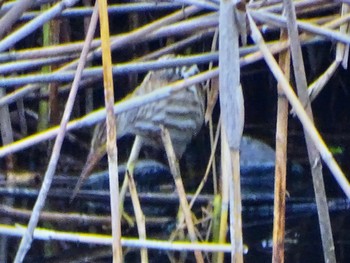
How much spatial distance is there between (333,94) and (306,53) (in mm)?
205

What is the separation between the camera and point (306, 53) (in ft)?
7.27

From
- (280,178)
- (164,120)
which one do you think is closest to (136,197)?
(280,178)

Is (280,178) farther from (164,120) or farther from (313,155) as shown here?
(164,120)

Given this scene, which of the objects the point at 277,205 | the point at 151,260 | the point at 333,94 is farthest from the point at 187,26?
the point at 333,94

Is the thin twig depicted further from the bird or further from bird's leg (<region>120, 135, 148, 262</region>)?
the bird

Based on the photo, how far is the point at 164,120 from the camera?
6.90ft

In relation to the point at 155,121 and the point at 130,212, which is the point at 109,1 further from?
the point at 130,212

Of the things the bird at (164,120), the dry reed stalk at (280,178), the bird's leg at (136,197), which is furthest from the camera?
the bird at (164,120)

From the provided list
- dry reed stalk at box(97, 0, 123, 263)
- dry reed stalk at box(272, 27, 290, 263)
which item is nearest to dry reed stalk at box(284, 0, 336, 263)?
dry reed stalk at box(272, 27, 290, 263)

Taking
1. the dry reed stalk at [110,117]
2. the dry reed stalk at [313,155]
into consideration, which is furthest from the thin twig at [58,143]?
the dry reed stalk at [313,155]

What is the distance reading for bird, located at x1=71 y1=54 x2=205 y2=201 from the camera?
6.30 ft

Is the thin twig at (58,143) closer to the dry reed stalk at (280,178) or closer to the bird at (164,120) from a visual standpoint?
the dry reed stalk at (280,178)

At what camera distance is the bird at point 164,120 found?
6.30 ft

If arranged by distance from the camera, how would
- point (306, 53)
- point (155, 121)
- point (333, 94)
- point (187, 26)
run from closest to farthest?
point (187, 26), point (155, 121), point (306, 53), point (333, 94)
